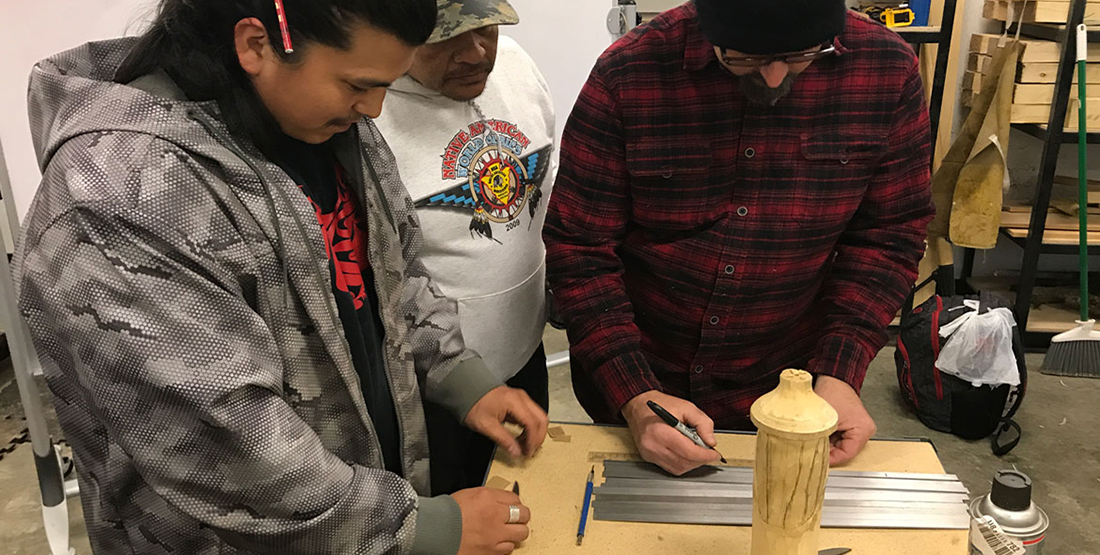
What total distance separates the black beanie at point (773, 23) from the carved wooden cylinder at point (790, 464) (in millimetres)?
505

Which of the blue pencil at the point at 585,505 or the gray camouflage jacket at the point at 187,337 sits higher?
the gray camouflage jacket at the point at 187,337

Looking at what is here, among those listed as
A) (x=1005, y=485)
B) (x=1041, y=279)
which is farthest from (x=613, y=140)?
(x=1041, y=279)

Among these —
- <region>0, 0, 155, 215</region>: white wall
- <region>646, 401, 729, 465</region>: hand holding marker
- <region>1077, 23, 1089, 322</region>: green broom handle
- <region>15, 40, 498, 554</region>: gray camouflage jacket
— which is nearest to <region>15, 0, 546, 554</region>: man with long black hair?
<region>15, 40, 498, 554</region>: gray camouflage jacket

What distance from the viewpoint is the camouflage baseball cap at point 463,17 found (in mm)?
1343

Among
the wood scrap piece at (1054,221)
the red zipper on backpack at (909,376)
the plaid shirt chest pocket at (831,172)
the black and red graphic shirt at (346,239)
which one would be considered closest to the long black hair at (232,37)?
the black and red graphic shirt at (346,239)

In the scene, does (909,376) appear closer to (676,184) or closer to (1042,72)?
(1042,72)

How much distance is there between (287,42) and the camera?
79 cm

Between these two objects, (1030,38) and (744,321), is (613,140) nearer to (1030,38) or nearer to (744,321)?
(744,321)

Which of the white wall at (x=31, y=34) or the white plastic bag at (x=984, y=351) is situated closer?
the white wall at (x=31, y=34)

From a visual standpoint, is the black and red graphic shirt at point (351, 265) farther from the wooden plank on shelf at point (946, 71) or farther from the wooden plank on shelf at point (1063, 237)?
the wooden plank on shelf at point (1063, 237)

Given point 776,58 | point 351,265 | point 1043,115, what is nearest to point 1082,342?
point 1043,115

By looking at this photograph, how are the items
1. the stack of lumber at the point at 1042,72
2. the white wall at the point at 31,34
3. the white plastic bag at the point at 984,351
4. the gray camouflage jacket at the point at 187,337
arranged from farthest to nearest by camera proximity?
1. the stack of lumber at the point at 1042,72
2. the white plastic bag at the point at 984,351
3. the white wall at the point at 31,34
4. the gray camouflage jacket at the point at 187,337

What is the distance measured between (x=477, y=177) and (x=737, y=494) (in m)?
0.76

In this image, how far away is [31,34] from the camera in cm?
184
